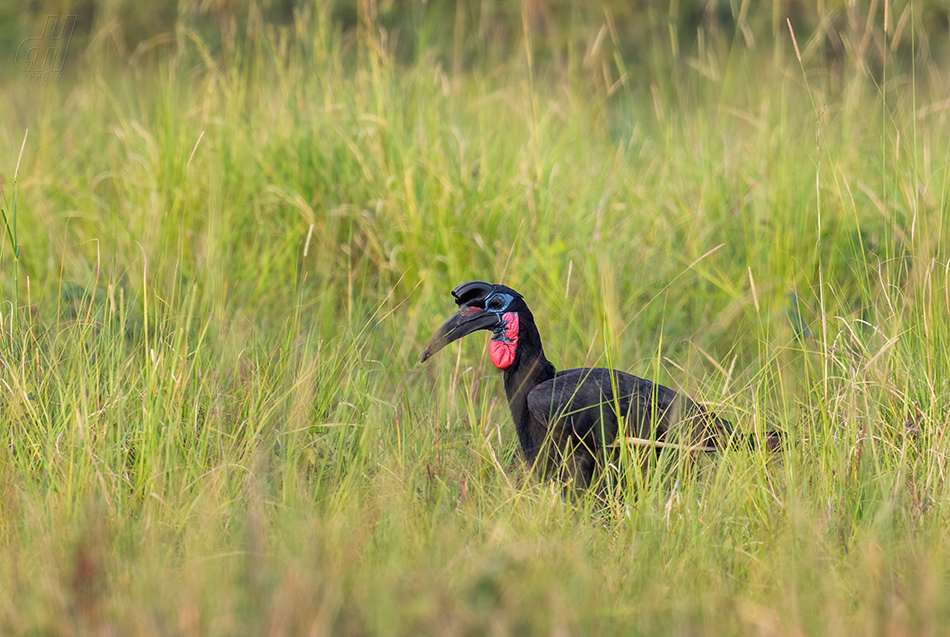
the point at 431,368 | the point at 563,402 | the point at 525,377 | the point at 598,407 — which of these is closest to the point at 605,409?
the point at 598,407

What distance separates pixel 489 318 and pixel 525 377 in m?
0.23

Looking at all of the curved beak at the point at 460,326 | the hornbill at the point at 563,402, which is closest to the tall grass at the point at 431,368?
the hornbill at the point at 563,402

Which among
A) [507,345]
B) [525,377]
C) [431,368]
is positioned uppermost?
[507,345]

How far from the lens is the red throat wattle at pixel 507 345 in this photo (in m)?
3.28

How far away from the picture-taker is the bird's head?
3.25 m

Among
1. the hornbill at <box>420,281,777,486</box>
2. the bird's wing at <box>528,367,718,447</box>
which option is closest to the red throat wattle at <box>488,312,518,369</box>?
the hornbill at <box>420,281,777,486</box>

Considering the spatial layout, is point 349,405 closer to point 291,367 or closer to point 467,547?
point 291,367

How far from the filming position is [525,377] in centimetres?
330

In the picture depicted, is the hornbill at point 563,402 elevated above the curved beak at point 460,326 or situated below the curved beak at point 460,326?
below

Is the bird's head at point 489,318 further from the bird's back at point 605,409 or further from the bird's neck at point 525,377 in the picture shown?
the bird's back at point 605,409

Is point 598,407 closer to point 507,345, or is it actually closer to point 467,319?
point 507,345

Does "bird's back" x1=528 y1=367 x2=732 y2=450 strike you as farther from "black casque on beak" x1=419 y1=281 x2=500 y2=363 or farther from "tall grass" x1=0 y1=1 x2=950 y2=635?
"black casque on beak" x1=419 y1=281 x2=500 y2=363

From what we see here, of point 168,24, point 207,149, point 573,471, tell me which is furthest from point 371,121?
point 168,24

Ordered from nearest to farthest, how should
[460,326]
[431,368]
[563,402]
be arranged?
[563,402] < [460,326] < [431,368]
